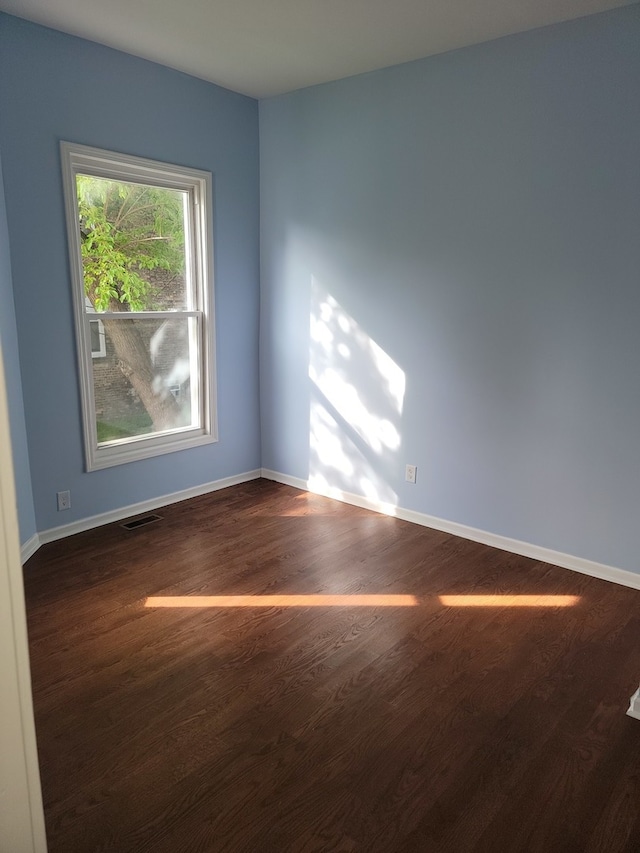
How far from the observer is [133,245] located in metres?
3.72

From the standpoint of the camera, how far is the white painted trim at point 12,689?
56cm

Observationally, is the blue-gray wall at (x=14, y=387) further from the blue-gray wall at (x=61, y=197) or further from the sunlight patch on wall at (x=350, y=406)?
the sunlight patch on wall at (x=350, y=406)

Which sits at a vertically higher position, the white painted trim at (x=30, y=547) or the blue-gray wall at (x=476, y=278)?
the blue-gray wall at (x=476, y=278)

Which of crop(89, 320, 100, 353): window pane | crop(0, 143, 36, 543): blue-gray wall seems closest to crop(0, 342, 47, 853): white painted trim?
crop(0, 143, 36, 543): blue-gray wall

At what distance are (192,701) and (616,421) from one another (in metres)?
2.32

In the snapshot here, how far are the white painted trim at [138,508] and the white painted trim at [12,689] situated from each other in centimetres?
312

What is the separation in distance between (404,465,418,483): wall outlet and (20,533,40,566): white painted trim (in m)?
2.23

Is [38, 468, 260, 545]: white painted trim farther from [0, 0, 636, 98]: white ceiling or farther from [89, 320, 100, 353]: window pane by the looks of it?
[0, 0, 636, 98]: white ceiling

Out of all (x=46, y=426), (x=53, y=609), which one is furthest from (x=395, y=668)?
(x=46, y=426)

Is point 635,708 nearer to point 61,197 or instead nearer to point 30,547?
point 30,547

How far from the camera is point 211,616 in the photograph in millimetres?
2758

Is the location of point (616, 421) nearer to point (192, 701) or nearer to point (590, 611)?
point (590, 611)

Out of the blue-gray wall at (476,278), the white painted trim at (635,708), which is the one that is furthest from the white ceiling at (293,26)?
the white painted trim at (635,708)

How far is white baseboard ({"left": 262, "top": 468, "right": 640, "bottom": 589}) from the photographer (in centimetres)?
310
